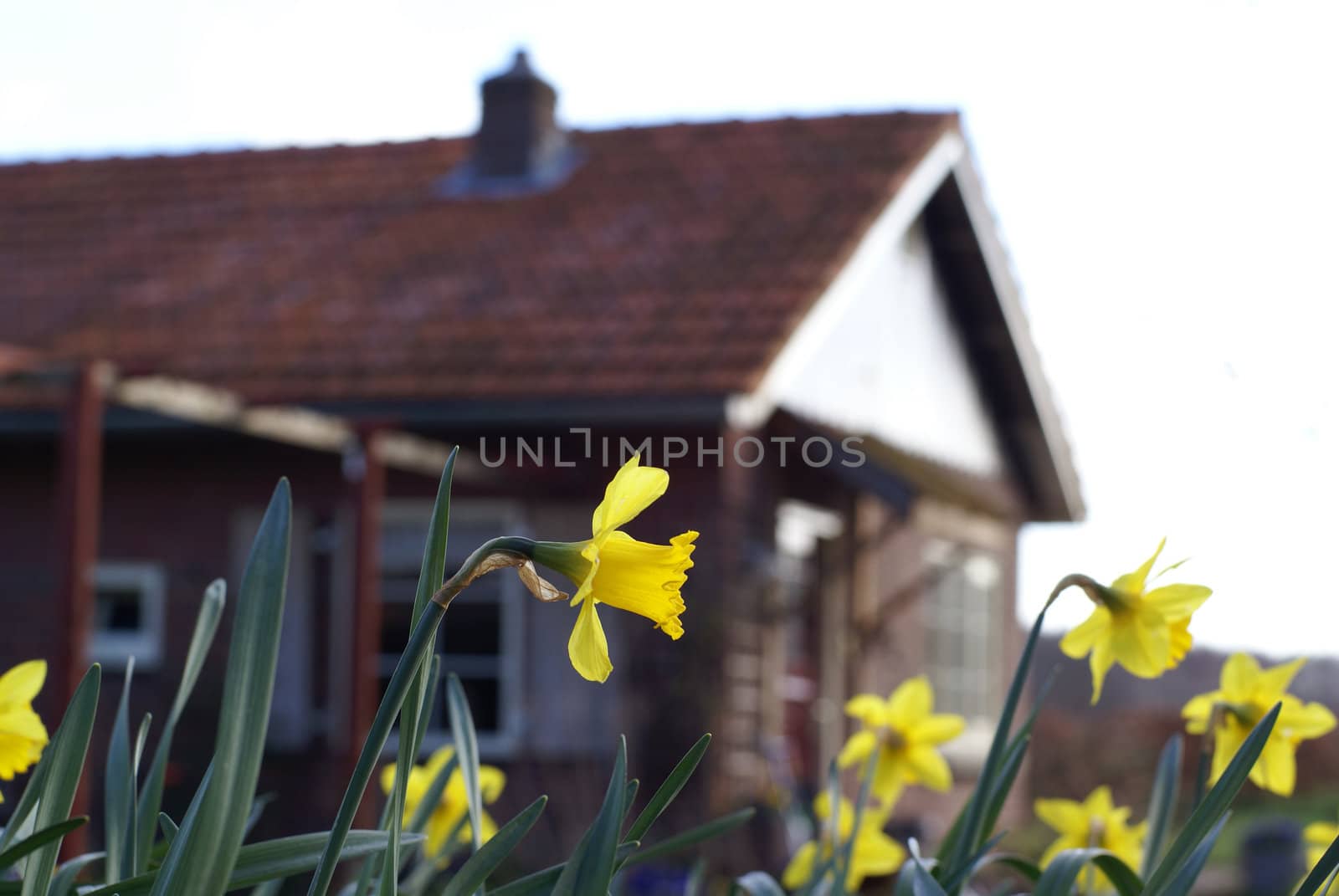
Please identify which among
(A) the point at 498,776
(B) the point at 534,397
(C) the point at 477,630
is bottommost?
(A) the point at 498,776

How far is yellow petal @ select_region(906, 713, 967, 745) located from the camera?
6.00ft

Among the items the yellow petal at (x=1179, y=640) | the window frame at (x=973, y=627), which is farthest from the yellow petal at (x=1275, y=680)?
the window frame at (x=973, y=627)

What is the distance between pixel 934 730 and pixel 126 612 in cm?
664

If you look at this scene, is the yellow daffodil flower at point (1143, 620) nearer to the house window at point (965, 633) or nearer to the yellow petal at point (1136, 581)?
the yellow petal at point (1136, 581)

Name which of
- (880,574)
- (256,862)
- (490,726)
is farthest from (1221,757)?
(880,574)

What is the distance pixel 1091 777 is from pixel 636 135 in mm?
9390

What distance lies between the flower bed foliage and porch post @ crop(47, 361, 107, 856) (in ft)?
10.6

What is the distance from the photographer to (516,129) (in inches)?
350

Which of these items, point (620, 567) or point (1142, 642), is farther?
point (1142, 642)

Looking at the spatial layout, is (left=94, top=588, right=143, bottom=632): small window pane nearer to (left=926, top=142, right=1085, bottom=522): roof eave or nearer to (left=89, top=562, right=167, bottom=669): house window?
(left=89, top=562, right=167, bottom=669): house window

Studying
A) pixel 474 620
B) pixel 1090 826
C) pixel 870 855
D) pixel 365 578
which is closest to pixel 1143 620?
pixel 1090 826

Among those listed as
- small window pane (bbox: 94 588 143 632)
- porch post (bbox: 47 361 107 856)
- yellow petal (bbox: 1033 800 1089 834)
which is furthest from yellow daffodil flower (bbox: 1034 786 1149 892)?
small window pane (bbox: 94 588 143 632)

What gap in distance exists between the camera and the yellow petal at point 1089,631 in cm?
123

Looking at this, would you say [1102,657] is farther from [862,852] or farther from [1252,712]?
[862,852]
